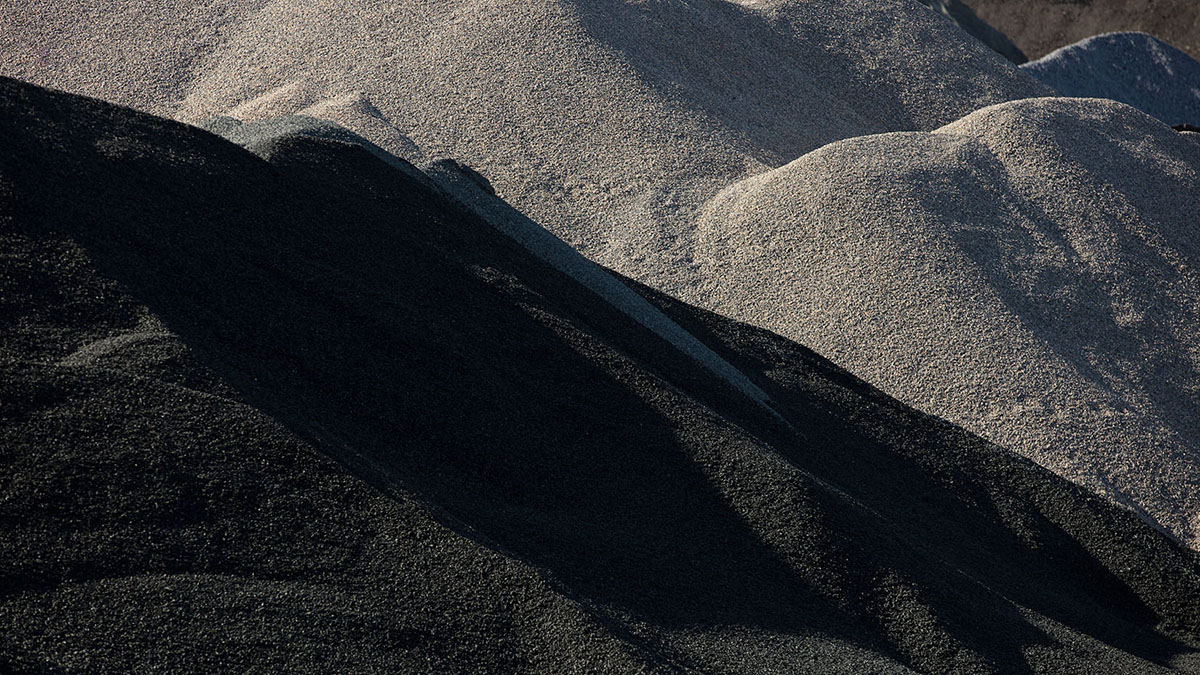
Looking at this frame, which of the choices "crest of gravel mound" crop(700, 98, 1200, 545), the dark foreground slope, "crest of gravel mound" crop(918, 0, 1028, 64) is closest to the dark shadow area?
the dark foreground slope

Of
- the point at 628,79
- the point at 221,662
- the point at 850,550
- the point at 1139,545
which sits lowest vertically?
the point at 1139,545

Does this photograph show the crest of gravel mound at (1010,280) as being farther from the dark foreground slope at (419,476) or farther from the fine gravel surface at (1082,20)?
the fine gravel surface at (1082,20)

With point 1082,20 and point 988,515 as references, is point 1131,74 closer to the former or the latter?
point 1082,20

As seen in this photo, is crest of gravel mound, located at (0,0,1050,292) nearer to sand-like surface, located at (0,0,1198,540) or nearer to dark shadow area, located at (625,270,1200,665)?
sand-like surface, located at (0,0,1198,540)

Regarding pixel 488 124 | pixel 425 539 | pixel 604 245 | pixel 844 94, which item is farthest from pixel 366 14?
pixel 425 539

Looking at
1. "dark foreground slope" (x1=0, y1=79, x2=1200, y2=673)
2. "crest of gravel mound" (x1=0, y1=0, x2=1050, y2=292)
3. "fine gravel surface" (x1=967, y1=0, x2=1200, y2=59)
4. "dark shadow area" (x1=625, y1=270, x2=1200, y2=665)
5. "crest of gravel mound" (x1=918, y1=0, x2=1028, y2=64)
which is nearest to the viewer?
"dark foreground slope" (x1=0, y1=79, x2=1200, y2=673)

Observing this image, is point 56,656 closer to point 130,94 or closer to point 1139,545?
point 1139,545
